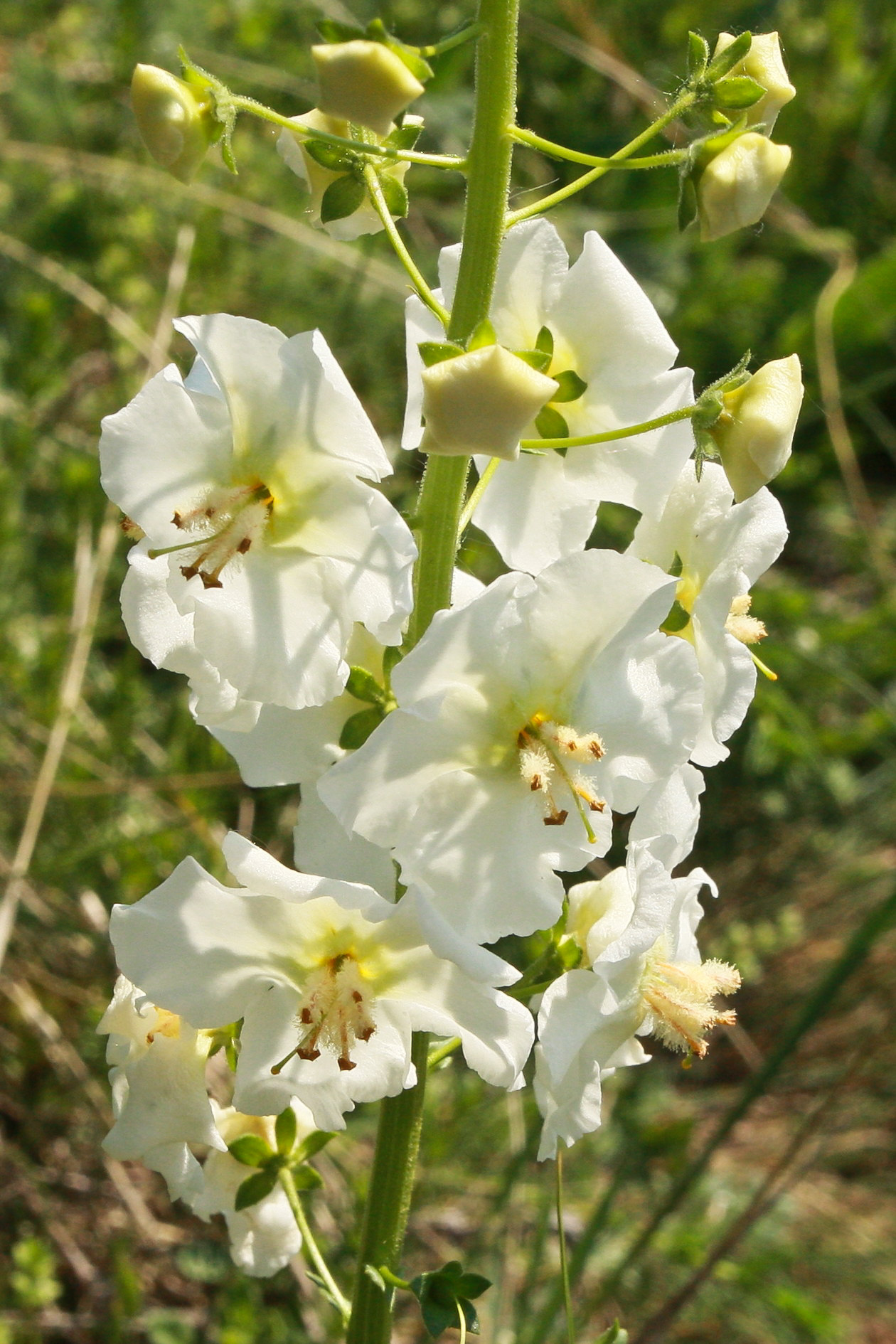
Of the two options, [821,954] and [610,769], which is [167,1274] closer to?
[821,954]

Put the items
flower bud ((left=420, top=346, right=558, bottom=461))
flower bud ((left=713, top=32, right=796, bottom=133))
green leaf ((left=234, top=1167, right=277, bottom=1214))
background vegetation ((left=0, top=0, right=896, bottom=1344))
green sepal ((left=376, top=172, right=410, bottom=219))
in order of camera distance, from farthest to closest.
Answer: background vegetation ((left=0, top=0, right=896, bottom=1344)) → green leaf ((left=234, top=1167, right=277, bottom=1214)) → green sepal ((left=376, top=172, right=410, bottom=219)) → flower bud ((left=713, top=32, right=796, bottom=133)) → flower bud ((left=420, top=346, right=558, bottom=461))

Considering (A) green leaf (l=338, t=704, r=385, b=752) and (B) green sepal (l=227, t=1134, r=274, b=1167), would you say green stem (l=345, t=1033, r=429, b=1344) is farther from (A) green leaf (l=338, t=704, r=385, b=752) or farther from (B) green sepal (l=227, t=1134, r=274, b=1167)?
(A) green leaf (l=338, t=704, r=385, b=752)

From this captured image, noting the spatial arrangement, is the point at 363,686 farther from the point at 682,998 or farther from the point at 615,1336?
the point at 615,1336

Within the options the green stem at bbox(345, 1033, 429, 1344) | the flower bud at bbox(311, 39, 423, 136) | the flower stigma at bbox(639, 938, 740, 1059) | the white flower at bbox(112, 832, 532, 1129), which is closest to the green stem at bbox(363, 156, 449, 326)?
the flower bud at bbox(311, 39, 423, 136)

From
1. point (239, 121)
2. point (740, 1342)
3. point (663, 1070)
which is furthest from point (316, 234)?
point (740, 1342)

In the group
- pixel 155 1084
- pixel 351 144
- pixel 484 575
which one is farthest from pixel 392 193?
pixel 484 575

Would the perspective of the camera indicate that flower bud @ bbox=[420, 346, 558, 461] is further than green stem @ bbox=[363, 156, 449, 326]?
No

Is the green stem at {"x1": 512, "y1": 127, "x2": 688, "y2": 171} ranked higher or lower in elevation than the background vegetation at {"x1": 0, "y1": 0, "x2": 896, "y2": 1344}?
higher
